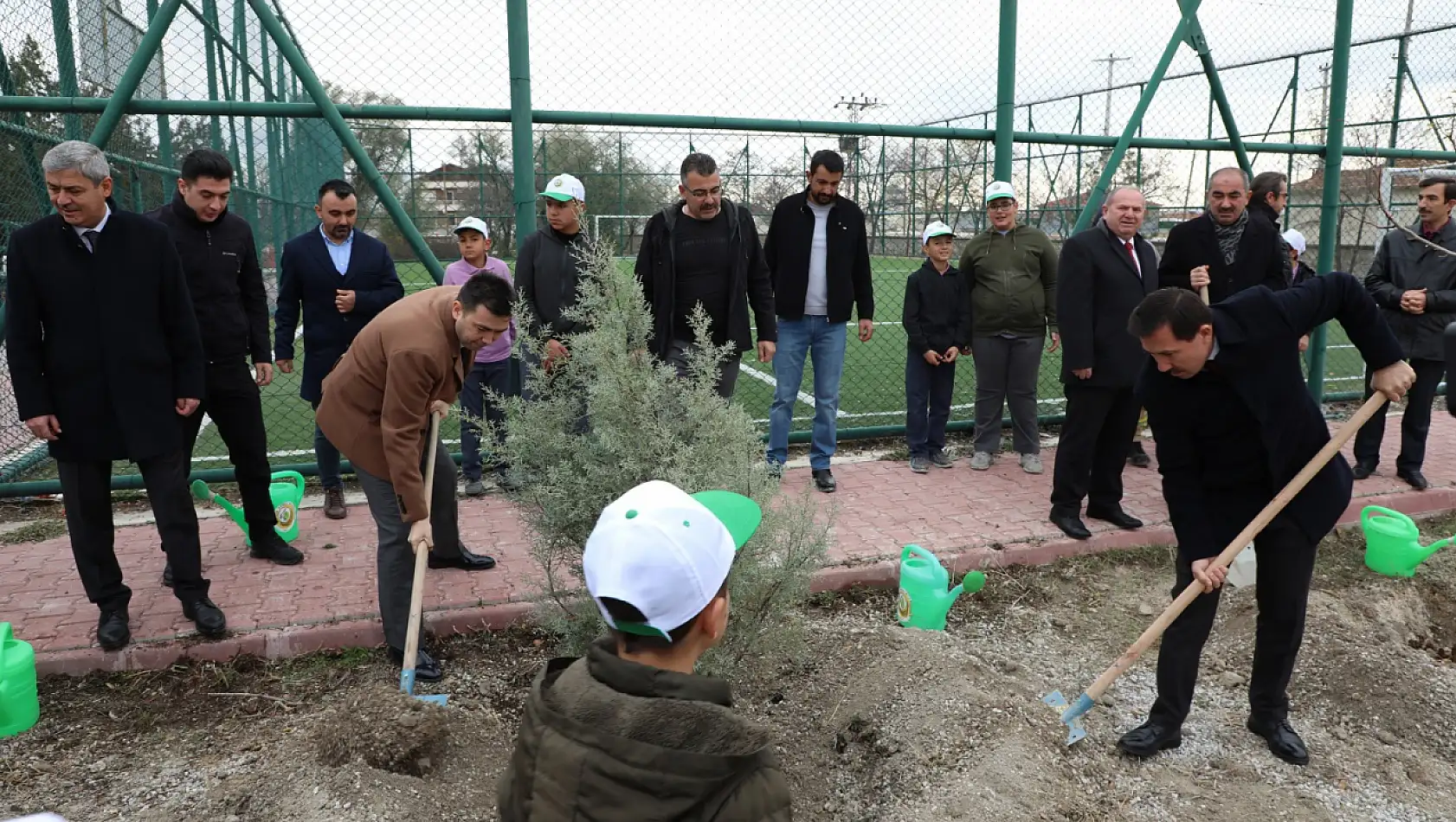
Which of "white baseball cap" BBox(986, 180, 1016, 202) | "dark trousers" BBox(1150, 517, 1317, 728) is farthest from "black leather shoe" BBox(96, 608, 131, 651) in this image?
"white baseball cap" BBox(986, 180, 1016, 202)

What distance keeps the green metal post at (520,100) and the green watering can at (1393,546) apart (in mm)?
4785

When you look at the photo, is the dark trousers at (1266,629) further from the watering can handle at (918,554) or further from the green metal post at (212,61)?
the green metal post at (212,61)

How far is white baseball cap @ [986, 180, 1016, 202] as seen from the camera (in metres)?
6.43

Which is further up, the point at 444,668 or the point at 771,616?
the point at 771,616

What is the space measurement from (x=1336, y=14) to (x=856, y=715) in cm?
703

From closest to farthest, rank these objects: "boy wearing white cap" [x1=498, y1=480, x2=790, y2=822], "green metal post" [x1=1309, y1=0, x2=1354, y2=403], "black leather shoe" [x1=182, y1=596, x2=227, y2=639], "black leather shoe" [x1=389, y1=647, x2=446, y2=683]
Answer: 1. "boy wearing white cap" [x1=498, y1=480, x2=790, y2=822]
2. "black leather shoe" [x1=389, y1=647, x2=446, y2=683]
3. "black leather shoe" [x1=182, y1=596, x2=227, y2=639]
4. "green metal post" [x1=1309, y1=0, x2=1354, y2=403]

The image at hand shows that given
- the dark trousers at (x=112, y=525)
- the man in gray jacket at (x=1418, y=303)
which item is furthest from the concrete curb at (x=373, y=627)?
the man in gray jacket at (x=1418, y=303)

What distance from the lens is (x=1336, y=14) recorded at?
24.6 feet

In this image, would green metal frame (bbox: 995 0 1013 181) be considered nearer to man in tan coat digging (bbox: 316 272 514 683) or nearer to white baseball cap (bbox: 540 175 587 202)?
white baseball cap (bbox: 540 175 587 202)

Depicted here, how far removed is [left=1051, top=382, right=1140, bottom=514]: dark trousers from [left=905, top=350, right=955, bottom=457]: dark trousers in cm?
121

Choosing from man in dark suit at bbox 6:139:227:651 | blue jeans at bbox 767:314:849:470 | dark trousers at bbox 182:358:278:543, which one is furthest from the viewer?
blue jeans at bbox 767:314:849:470

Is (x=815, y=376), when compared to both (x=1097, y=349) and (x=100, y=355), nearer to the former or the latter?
(x=1097, y=349)

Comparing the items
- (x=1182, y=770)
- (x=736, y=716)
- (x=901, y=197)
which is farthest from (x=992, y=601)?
(x=901, y=197)

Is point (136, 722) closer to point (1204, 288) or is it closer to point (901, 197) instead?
point (1204, 288)
